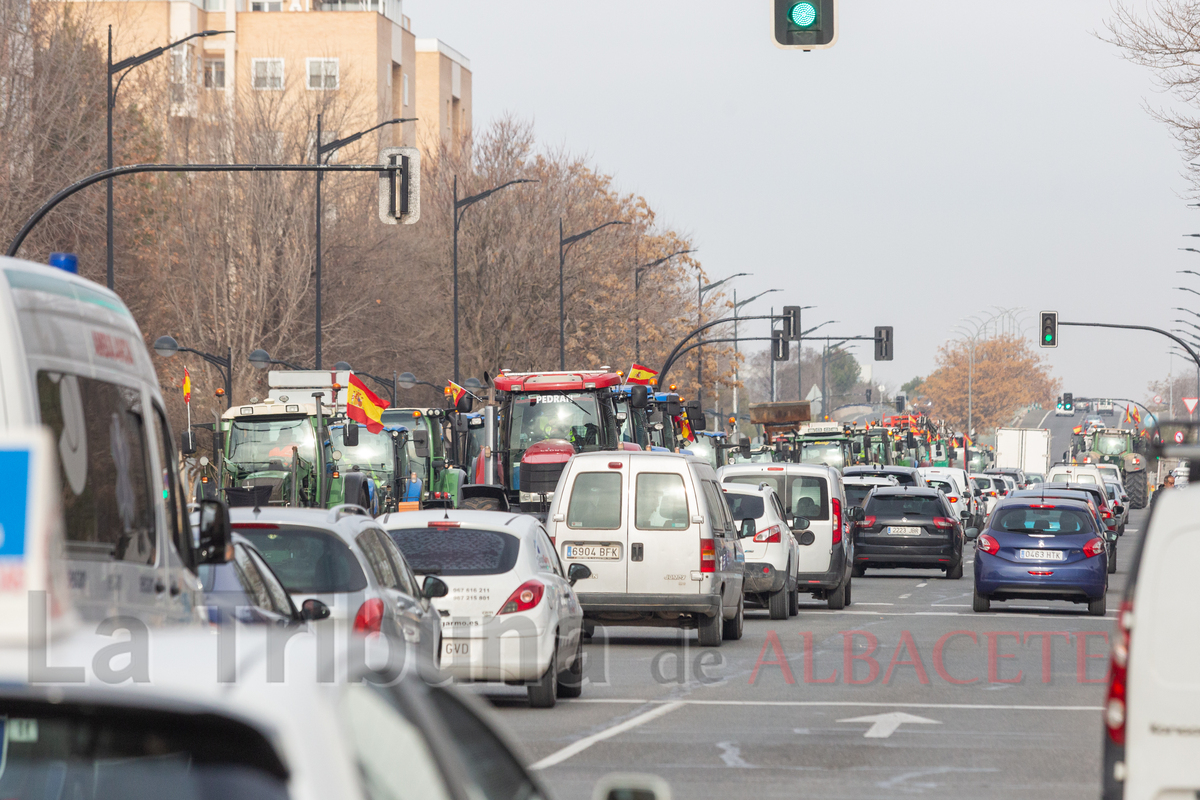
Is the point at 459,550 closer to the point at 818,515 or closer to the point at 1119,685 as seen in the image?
the point at 1119,685

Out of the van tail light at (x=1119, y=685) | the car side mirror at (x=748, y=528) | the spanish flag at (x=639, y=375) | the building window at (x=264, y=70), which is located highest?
the building window at (x=264, y=70)

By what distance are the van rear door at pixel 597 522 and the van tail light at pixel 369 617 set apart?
27.9ft

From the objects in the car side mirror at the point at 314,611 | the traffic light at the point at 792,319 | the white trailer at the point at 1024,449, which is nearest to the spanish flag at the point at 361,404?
the car side mirror at the point at 314,611

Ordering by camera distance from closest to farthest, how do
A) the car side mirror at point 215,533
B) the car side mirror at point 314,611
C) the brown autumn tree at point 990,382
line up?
the car side mirror at point 215,533 < the car side mirror at point 314,611 < the brown autumn tree at point 990,382

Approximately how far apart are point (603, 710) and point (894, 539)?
74.4 feet

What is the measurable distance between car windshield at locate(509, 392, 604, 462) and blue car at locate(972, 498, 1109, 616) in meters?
10.9

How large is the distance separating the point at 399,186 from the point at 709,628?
1016cm

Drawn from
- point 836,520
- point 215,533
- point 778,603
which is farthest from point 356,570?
point 836,520

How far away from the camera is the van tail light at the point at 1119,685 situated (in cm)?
723

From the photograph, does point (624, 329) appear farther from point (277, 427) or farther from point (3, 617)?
point (3, 617)

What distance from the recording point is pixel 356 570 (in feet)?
39.9

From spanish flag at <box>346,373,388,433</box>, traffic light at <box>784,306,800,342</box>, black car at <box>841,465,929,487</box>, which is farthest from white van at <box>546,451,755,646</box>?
traffic light at <box>784,306,800,342</box>

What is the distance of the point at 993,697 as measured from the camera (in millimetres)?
16219

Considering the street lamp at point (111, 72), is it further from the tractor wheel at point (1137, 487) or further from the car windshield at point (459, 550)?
the tractor wheel at point (1137, 487)
